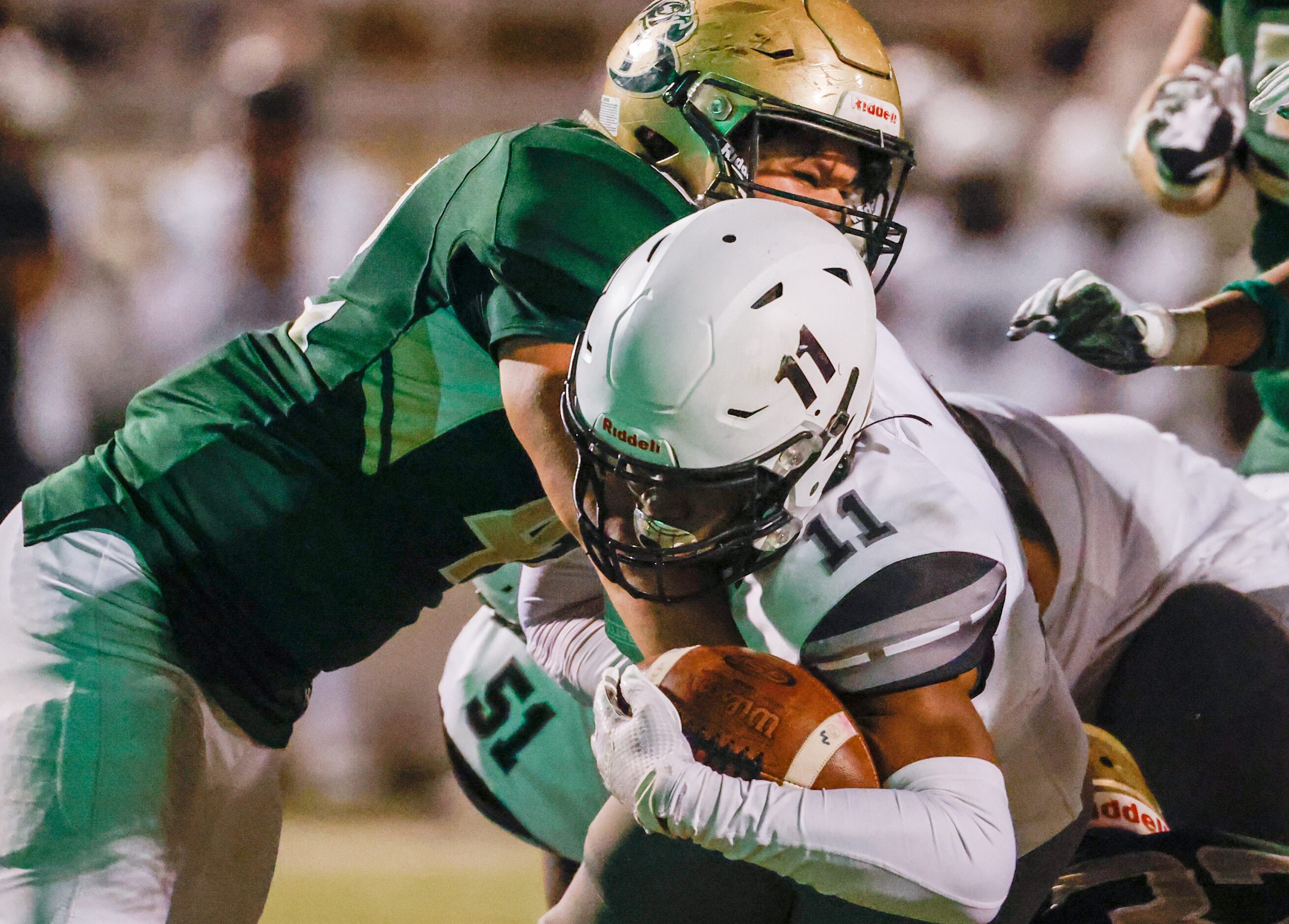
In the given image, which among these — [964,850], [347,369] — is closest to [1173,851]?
[964,850]

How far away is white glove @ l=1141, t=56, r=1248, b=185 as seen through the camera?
11.3ft

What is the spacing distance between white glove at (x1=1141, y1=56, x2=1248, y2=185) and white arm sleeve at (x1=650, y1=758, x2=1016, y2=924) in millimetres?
2111

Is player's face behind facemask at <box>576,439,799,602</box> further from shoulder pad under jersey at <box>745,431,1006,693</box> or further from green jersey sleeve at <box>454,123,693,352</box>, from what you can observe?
green jersey sleeve at <box>454,123,693,352</box>

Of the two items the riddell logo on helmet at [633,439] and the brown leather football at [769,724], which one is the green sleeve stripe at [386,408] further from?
the brown leather football at [769,724]

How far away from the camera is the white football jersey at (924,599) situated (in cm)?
187

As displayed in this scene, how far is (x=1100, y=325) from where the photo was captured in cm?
300

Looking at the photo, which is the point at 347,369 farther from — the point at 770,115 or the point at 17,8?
the point at 17,8

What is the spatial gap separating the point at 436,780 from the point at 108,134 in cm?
277

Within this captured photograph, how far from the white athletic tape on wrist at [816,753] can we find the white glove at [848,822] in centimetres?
4

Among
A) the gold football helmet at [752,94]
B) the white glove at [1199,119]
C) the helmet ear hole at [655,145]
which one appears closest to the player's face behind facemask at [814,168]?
the gold football helmet at [752,94]

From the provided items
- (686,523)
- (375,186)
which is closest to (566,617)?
(686,523)

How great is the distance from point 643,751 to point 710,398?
1.42ft

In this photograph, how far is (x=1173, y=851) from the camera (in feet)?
7.87

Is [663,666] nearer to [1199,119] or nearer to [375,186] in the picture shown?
[1199,119]
